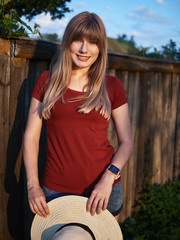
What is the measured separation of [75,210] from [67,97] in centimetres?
81

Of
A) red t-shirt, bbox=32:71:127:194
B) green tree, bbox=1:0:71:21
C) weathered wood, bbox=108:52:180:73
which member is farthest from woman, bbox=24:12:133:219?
green tree, bbox=1:0:71:21

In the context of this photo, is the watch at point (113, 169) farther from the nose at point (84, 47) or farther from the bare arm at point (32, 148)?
the nose at point (84, 47)

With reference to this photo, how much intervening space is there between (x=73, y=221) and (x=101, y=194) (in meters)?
0.26

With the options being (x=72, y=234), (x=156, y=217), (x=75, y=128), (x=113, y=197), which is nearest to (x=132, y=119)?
(x=156, y=217)

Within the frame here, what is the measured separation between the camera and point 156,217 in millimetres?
4035

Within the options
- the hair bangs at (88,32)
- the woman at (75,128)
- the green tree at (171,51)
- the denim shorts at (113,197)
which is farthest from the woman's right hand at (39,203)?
the green tree at (171,51)

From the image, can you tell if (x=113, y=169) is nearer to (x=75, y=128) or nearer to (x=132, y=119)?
(x=75, y=128)

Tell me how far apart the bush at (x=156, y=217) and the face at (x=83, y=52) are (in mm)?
2518

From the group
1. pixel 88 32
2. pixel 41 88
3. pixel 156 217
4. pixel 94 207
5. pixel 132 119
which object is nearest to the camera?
pixel 94 207

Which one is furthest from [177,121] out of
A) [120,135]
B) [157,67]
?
[120,135]

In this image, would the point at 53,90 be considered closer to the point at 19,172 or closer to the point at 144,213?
the point at 19,172

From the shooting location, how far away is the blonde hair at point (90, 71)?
194 centimetres

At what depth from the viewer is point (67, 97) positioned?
202 cm

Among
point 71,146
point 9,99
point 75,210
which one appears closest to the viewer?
point 75,210
